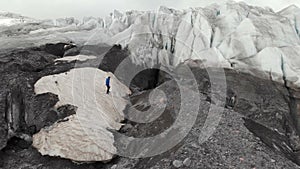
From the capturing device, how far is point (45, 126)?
1451cm

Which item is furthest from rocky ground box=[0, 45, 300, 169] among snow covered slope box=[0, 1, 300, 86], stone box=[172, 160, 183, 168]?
snow covered slope box=[0, 1, 300, 86]

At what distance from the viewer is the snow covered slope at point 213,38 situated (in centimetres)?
2100

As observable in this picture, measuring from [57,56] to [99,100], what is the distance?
31.7 feet

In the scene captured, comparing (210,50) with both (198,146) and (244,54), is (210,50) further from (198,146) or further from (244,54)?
(198,146)

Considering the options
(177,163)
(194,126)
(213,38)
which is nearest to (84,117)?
(194,126)

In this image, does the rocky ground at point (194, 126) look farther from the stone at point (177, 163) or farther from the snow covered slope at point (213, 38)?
the snow covered slope at point (213, 38)

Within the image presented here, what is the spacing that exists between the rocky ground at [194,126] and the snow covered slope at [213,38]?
1.66m

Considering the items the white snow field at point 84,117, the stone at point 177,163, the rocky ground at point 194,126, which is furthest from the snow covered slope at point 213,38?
the stone at point 177,163

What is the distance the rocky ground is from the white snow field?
1.35ft

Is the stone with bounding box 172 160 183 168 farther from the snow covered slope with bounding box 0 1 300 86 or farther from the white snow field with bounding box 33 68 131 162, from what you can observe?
the snow covered slope with bounding box 0 1 300 86

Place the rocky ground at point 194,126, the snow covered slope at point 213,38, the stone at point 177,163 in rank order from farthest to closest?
the snow covered slope at point 213,38 < the rocky ground at point 194,126 < the stone at point 177,163

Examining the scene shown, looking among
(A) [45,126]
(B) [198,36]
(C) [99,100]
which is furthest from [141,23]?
(A) [45,126]

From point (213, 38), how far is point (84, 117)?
47.7ft

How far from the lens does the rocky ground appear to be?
1146cm
